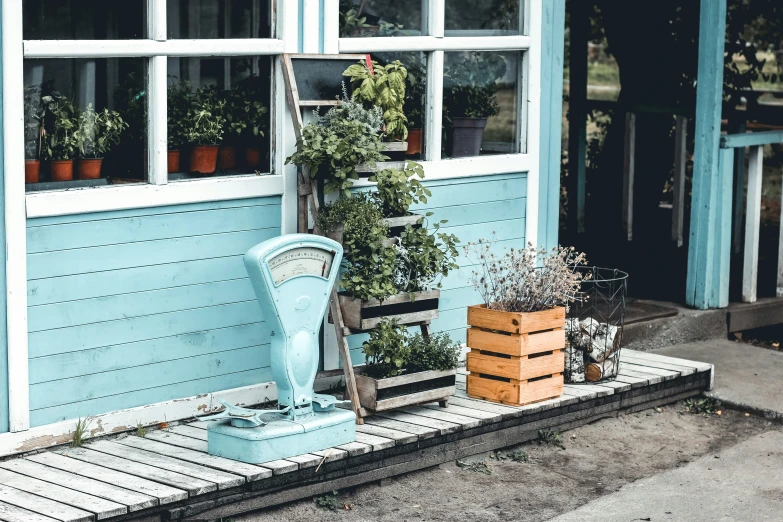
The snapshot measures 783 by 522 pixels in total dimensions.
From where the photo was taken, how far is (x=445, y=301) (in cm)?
686

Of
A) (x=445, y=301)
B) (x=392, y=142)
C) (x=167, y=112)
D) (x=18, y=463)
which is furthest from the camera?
(x=445, y=301)

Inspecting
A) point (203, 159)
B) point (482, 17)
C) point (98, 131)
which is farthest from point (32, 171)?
point (482, 17)

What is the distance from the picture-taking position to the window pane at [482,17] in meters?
6.78

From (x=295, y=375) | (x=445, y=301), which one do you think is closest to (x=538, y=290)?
(x=445, y=301)

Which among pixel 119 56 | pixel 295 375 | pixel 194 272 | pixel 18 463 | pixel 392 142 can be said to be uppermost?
pixel 119 56

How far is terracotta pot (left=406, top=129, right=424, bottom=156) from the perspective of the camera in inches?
261

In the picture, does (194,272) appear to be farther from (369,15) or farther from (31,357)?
(369,15)

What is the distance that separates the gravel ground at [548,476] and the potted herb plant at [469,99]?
5.60 ft

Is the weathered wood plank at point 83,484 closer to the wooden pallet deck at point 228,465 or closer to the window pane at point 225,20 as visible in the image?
the wooden pallet deck at point 228,465

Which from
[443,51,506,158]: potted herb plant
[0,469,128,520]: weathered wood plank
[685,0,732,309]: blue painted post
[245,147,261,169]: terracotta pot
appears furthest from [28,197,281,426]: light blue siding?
[685,0,732,309]: blue painted post

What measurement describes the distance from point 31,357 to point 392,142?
2036 millimetres

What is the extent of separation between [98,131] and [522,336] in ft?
7.34

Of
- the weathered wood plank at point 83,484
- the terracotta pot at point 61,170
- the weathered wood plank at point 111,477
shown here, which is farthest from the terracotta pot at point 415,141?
the weathered wood plank at point 83,484

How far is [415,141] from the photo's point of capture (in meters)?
6.66
